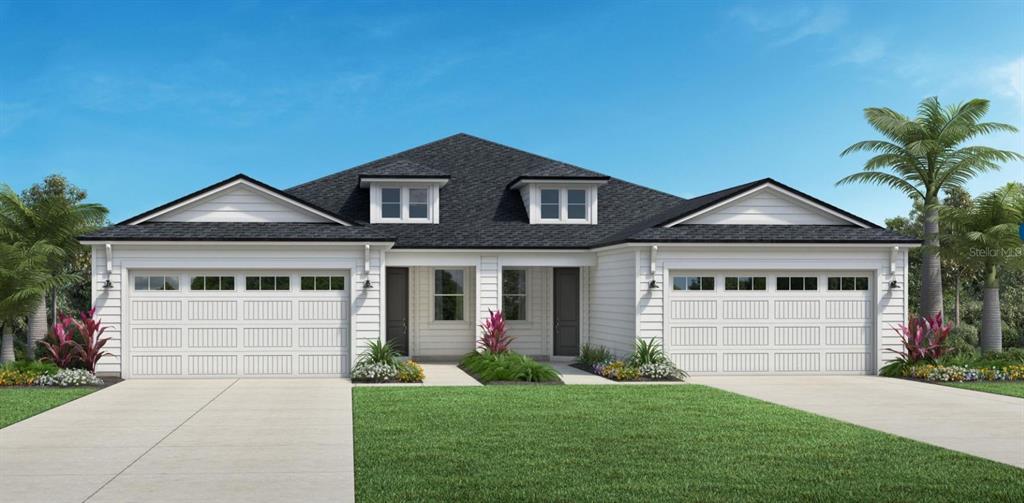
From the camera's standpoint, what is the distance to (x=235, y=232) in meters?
18.4

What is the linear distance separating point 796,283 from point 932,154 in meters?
10.6

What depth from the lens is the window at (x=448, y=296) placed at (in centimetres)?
2347

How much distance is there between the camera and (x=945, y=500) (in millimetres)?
7875

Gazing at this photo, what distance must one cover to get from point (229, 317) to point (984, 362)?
16.3m

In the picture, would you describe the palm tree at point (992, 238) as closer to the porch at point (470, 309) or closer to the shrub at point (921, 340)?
the shrub at point (921, 340)

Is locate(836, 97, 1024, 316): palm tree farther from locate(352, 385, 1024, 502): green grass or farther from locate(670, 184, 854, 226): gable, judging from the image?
locate(352, 385, 1024, 502): green grass

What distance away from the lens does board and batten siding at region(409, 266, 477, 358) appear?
23297 millimetres

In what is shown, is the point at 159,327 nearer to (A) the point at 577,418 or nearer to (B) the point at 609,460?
(A) the point at 577,418

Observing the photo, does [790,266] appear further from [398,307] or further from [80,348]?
[80,348]

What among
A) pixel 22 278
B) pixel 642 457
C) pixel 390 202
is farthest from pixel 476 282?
pixel 642 457

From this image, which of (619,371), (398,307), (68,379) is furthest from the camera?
(398,307)

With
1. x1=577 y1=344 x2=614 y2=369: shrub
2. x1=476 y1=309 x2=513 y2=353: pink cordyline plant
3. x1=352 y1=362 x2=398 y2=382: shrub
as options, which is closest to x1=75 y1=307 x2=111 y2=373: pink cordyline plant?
x1=352 y1=362 x2=398 y2=382: shrub

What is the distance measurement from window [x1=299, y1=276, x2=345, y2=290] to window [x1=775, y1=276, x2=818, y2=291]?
30.9 ft

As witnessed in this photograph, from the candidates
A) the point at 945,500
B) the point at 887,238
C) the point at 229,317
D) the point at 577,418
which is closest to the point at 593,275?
the point at 887,238
